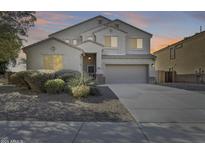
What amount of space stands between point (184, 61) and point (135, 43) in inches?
230

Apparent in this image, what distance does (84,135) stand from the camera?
5.40 m

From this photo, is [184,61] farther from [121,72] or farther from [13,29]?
[13,29]

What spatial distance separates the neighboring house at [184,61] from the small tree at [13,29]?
607 inches

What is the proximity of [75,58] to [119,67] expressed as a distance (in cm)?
622

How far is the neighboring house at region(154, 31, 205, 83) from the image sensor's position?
21.8 metres

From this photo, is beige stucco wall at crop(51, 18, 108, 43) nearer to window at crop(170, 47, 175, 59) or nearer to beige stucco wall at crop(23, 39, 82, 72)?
beige stucco wall at crop(23, 39, 82, 72)

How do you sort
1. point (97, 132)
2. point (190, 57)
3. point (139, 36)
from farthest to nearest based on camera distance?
point (139, 36)
point (190, 57)
point (97, 132)

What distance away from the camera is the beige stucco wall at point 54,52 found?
57.8ft

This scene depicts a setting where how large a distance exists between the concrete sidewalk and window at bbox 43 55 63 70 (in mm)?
11189

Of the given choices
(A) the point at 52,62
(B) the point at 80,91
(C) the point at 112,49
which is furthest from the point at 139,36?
(B) the point at 80,91

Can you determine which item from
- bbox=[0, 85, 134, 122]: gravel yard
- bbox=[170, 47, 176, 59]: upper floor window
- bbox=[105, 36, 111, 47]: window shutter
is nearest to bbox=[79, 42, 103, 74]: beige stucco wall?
bbox=[105, 36, 111, 47]: window shutter

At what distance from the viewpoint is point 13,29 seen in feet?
44.6

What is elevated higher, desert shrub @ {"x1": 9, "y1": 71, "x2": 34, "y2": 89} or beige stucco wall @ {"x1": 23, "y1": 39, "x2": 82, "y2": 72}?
beige stucco wall @ {"x1": 23, "y1": 39, "x2": 82, "y2": 72}
